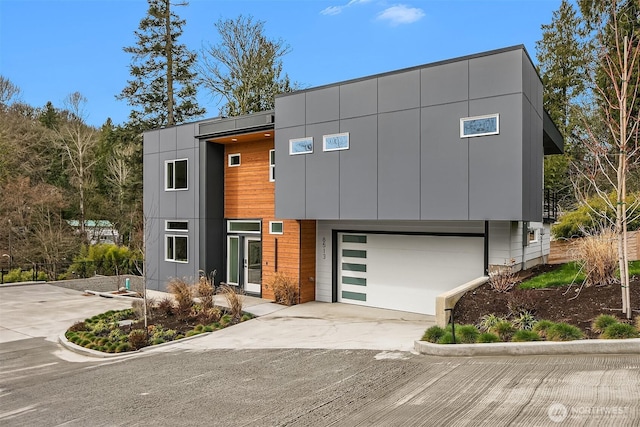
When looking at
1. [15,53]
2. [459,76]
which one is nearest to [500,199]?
[459,76]

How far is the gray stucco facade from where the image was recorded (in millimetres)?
9219

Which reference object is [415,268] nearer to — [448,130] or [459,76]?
[448,130]

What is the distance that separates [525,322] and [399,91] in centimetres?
595

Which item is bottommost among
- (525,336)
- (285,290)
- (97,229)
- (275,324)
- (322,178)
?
(275,324)

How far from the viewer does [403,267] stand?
1223 centimetres

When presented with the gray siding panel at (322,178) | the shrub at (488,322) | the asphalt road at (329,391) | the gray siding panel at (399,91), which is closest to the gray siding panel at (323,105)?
the gray siding panel at (322,178)

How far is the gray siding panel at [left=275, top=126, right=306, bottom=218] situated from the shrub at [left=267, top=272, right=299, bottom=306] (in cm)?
195

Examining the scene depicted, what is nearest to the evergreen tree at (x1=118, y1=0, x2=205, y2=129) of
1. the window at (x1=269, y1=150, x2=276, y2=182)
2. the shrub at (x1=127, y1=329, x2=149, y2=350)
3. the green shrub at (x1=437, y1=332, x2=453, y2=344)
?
the window at (x1=269, y1=150, x2=276, y2=182)

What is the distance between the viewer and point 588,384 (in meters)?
4.94

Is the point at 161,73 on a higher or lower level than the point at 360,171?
higher

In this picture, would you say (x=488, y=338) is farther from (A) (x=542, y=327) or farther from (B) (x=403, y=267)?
(B) (x=403, y=267)

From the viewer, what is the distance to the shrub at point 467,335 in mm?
6988

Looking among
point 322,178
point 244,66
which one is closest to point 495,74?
point 322,178

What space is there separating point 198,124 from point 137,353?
872cm
